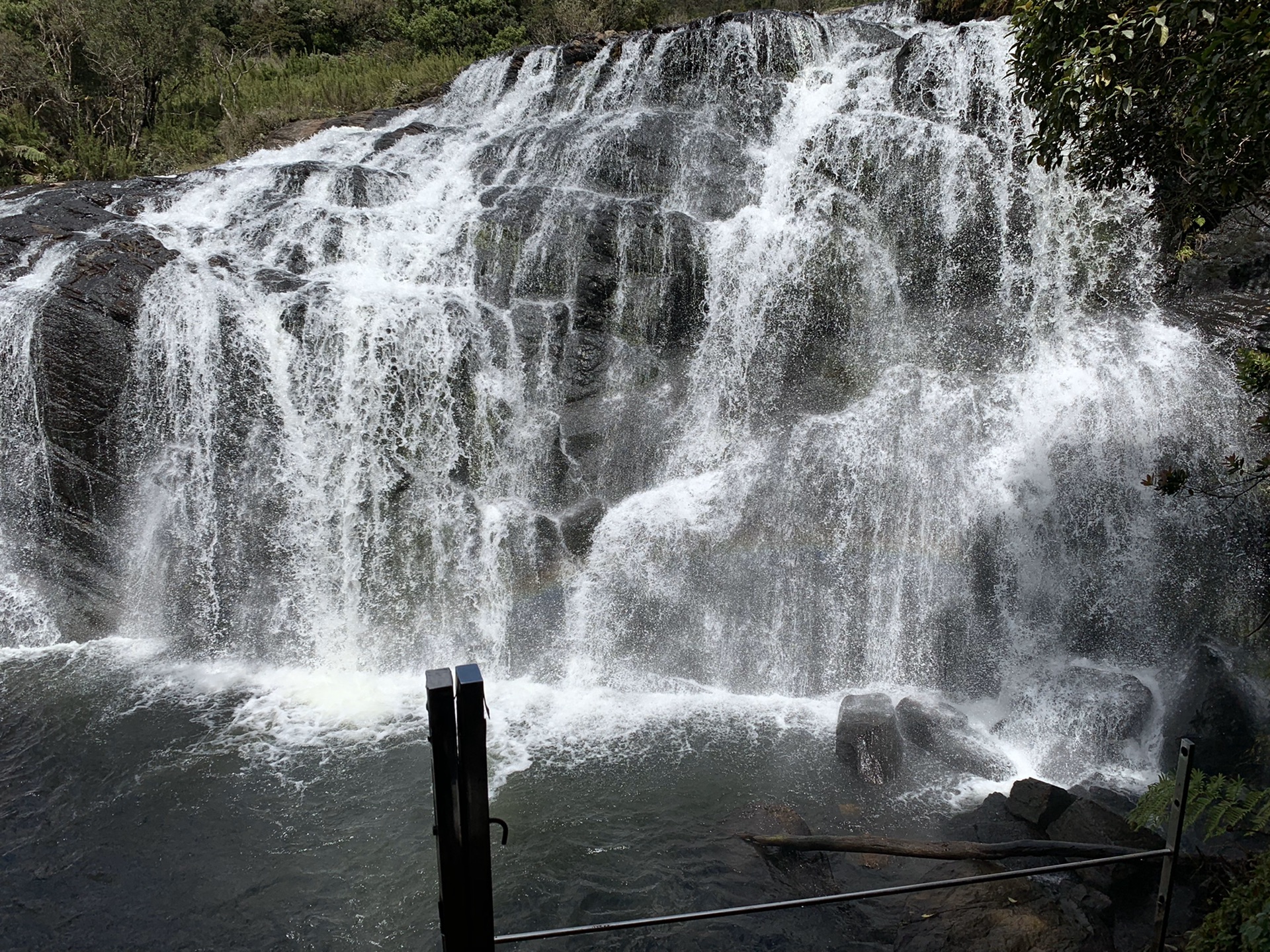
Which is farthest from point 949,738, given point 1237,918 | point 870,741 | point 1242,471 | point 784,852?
point 1237,918

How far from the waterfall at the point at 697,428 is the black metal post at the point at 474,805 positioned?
631 cm

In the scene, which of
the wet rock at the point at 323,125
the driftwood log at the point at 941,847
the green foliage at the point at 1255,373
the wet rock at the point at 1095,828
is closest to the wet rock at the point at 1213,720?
the wet rock at the point at 1095,828

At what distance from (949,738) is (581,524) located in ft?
15.1

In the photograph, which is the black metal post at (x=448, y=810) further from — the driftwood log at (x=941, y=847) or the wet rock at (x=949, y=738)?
the wet rock at (x=949, y=738)

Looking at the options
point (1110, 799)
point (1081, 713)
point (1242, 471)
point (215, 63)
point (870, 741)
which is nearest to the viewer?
point (1110, 799)

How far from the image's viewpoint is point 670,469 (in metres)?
10.5

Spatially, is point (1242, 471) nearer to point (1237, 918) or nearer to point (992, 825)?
point (992, 825)

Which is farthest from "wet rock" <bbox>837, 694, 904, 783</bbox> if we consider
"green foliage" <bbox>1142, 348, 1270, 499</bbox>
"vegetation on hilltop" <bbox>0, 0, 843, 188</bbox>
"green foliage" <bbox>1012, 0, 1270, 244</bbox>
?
"vegetation on hilltop" <bbox>0, 0, 843, 188</bbox>

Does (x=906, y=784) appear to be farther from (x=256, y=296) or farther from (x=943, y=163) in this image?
(x=256, y=296)

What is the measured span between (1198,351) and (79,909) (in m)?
11.5

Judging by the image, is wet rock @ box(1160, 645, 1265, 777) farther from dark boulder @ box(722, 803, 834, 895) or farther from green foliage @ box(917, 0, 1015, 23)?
green foliage @ box(917, 0, 1015, 23)

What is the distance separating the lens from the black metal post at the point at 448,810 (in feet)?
8.82

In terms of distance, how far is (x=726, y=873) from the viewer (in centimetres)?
623

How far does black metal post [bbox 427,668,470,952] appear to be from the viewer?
2689 mm
